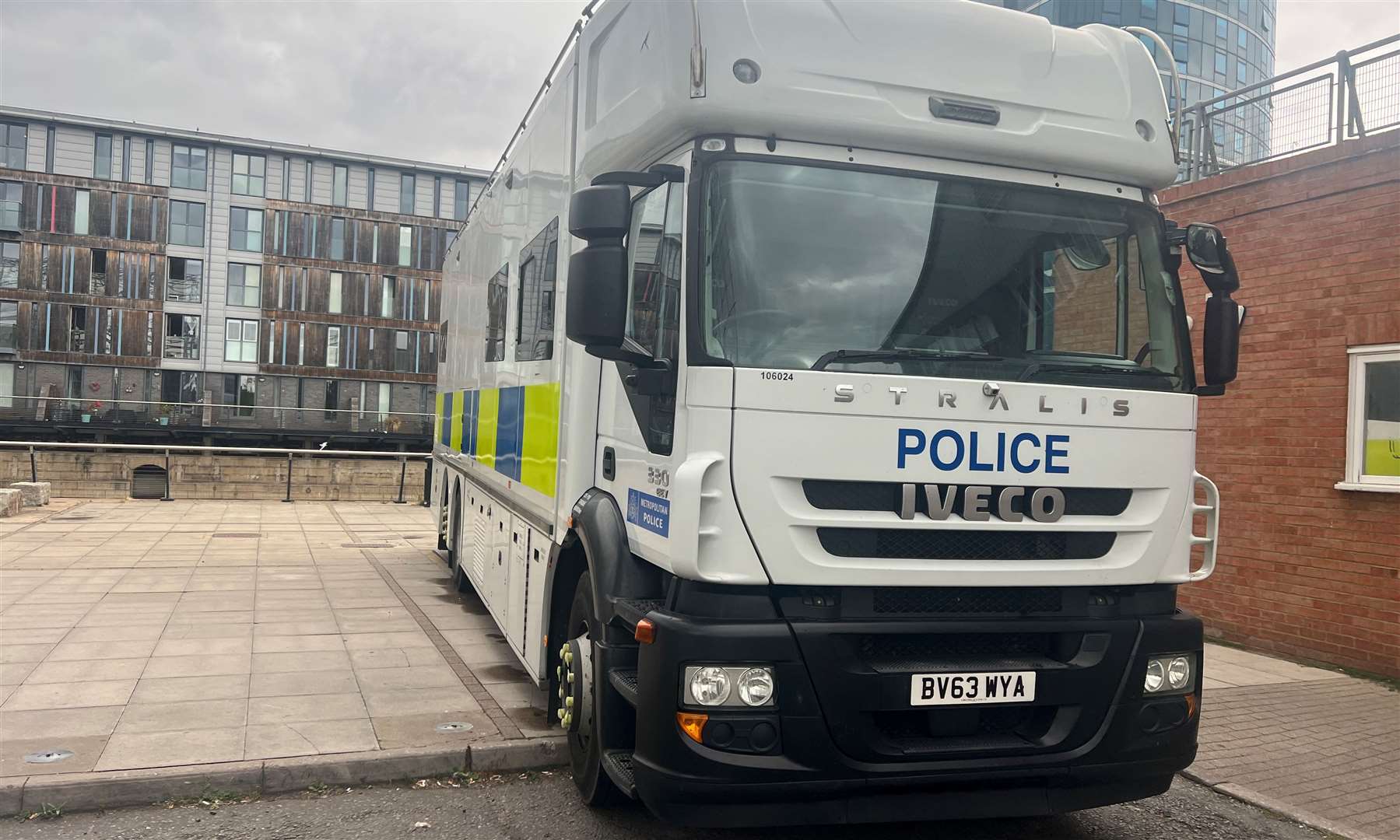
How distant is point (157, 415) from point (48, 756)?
165 feet

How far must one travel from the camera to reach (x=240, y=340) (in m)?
57.5

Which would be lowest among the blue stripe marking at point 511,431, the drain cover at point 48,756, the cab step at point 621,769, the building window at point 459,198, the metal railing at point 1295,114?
the drain cover at point 48,756

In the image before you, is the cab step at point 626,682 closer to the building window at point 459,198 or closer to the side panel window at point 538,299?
the side panel window at point 538,299

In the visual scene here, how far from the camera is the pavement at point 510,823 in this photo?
15.0ft

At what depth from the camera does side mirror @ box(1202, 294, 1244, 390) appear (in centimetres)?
461

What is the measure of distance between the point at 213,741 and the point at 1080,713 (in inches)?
161

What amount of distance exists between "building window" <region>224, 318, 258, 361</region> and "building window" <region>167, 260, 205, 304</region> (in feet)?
6.40

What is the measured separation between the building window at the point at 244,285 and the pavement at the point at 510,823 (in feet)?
188

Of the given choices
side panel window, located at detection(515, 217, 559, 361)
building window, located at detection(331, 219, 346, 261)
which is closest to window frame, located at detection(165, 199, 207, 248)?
building window, located at detection(331, 219, 346, 261)

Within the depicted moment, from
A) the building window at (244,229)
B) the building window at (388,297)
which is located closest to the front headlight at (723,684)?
the building window at (388,297)

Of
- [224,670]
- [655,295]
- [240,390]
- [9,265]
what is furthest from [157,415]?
[655,295]

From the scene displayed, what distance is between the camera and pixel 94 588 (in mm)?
10500

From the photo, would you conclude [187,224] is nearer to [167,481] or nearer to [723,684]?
[167,481]

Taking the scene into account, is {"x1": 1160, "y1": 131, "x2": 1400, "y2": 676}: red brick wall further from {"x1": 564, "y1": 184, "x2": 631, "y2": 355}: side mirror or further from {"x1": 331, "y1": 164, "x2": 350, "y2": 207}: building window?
{"x1": 331, "y1": 164, "x2": 350, "y2": 207}: building window
